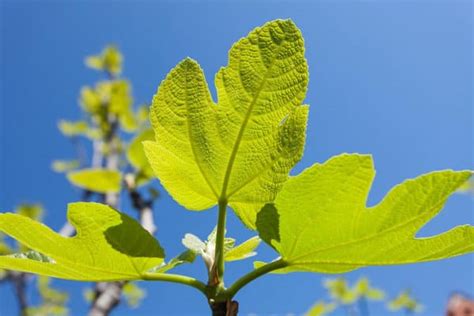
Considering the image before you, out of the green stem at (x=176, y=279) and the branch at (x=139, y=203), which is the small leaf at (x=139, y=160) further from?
the green stem at (x=176, y=279)

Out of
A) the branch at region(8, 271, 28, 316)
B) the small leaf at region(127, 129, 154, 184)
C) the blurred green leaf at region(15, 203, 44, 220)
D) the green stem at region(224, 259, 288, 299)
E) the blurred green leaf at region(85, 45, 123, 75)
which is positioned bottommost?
the green stem at region(224, 259, 288, 299)

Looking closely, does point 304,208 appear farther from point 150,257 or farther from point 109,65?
point 109,65

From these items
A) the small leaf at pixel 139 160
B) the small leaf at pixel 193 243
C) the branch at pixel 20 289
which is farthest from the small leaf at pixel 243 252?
the branch at pixel 20 289

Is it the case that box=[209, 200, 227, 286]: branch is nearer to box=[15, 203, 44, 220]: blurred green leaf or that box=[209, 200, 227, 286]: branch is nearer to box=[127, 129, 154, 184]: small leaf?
→ box=[127, 129, 154, 184]: small leaf

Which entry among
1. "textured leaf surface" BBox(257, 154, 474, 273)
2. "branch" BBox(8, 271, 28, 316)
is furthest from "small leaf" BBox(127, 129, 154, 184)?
"textured leaf surface" BBox(257, 154, 474, 273)

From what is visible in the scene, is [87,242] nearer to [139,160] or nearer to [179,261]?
[179,261]
